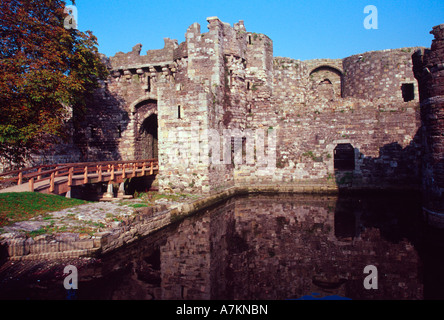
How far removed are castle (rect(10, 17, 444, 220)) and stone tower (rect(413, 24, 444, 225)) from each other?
Answer: 3.85m

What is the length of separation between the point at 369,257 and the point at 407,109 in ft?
35.7

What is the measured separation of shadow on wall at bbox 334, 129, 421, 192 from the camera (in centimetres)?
1484

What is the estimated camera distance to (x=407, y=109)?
15094 mm

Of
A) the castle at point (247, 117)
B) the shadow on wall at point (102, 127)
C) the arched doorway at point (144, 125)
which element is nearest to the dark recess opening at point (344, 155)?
the castle at point (247, 117)

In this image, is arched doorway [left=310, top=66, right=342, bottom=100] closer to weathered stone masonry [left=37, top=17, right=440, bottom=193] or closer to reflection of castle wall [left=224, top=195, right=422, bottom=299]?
weathered stone masonry [left=37, top=17, right=440, bottom=193]

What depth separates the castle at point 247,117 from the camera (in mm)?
13664

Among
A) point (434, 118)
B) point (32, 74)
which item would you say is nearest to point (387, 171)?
point (434, 118)

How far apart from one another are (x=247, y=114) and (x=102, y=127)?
8714 millimetres

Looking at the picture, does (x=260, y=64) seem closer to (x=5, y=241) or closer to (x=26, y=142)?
(x=26, y=142)

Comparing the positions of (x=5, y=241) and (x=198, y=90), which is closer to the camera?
(x=5, y=241)

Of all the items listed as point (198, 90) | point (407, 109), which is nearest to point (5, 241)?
point (198, 90)

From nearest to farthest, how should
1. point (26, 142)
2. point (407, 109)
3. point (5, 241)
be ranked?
point (5, 241) < point (26, 142) < point (407, 109)

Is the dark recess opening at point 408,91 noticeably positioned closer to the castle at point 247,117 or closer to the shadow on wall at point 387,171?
the castle at point 247,117

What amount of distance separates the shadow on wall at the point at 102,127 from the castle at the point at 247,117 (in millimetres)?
→ 60
